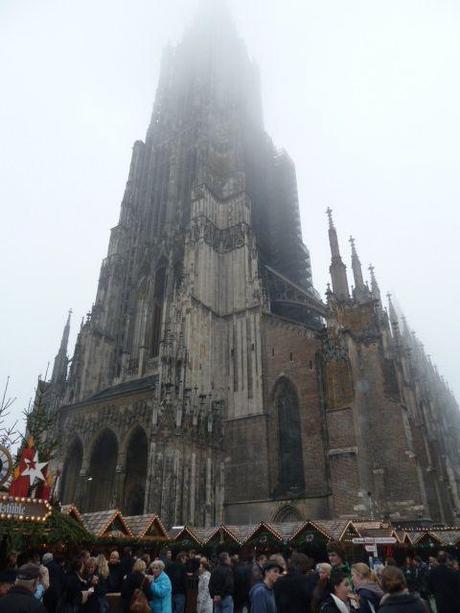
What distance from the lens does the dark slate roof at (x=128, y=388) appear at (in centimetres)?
2414

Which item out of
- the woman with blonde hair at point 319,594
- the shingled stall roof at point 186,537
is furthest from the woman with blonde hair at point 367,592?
the shingled stall roof at point 186,537

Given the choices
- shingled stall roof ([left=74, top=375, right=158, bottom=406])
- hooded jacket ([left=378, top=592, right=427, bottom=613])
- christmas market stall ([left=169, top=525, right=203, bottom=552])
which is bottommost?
hooded jacket ([left=378, top=592, right=427, bottom=613])

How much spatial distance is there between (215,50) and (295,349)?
32.7 metres

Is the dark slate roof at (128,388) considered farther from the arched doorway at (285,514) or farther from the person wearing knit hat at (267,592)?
the person wearing knit hat at (267,592)

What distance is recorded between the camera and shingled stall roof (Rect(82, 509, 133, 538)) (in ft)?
40.4

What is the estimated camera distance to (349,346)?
20.9 metres

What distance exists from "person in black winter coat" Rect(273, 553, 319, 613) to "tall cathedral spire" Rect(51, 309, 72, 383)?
28043mm

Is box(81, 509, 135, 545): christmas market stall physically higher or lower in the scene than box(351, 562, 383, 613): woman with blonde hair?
higher

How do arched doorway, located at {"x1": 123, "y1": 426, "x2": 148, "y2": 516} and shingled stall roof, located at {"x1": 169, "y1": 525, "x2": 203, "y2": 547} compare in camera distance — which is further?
arched doorway, located at {"x1": 123, "y1": 426, "x2": 148, "y2": 516}

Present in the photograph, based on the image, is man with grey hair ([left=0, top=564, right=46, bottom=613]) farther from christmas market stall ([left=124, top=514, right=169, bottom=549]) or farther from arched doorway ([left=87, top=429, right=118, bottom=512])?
arched doorway ([left=87, top=429, right=118, bottom=512])

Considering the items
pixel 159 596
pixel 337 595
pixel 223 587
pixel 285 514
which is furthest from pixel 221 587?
pixel 285 514

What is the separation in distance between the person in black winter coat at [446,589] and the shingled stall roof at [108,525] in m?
8.57

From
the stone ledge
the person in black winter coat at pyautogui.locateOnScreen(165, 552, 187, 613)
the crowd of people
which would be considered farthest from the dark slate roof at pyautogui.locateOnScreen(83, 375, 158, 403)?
the person in black winter coat at pyautogui.locateOnScreen(165, 552, 187, 613)

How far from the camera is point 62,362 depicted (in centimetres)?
3622
